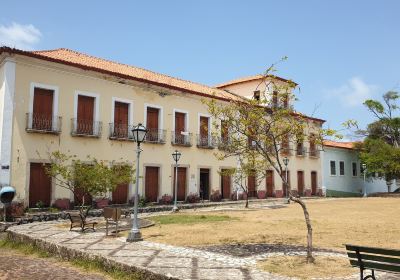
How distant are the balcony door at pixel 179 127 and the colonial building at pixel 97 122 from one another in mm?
54

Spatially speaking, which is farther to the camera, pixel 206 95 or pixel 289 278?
pixel 206 95

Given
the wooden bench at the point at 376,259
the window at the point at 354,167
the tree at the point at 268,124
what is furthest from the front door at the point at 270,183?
the wooden bench at the point at 376,259

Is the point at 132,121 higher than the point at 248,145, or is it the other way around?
the point at 132,121

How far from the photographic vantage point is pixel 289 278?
224 inches

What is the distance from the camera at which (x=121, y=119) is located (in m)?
19.5

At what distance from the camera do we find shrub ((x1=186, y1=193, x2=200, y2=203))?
2186 cm

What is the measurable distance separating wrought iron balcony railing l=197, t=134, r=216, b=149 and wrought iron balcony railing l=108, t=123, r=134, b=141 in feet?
14.8

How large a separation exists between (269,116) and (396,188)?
122ft

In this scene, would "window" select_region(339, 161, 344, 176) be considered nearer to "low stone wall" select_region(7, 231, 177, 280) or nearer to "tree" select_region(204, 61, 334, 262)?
"tree" select_region(204, 61, 334, 262)

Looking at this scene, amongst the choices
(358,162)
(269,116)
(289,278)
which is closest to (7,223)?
(269,116)

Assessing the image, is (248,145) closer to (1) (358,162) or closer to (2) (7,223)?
(2) (7,223)

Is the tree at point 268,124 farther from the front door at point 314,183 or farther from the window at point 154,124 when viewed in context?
the front door at point 314,183

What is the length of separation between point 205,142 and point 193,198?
10.5 feet

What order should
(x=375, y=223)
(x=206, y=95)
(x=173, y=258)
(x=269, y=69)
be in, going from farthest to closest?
(x=206, y=95) → (x=375, y=223) → (x=269, y=69) → (x=173, y=258)
